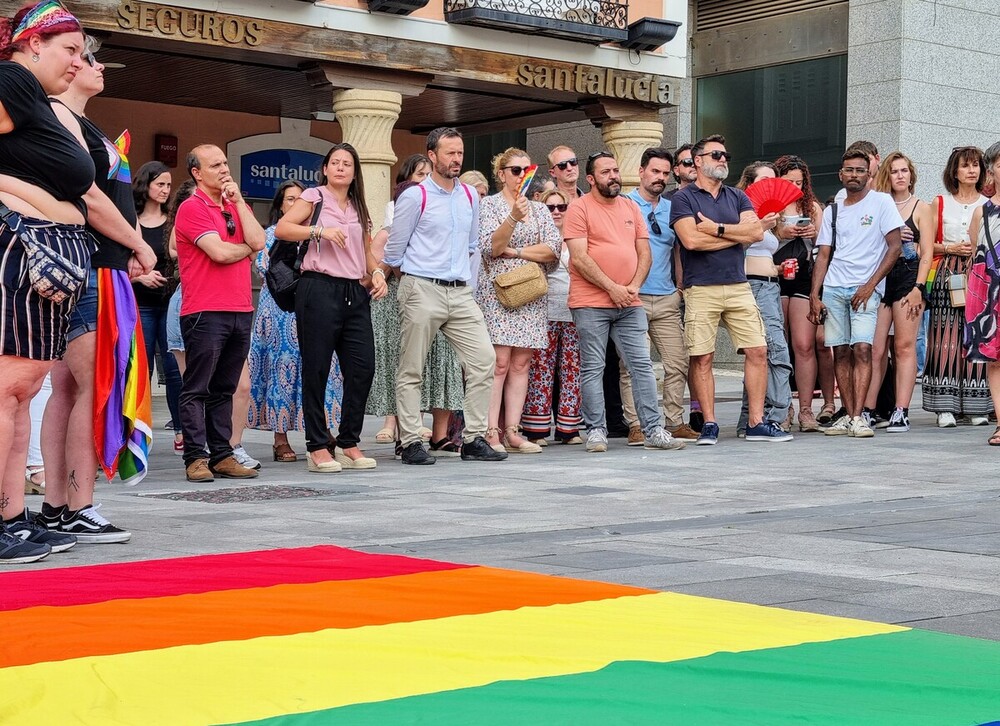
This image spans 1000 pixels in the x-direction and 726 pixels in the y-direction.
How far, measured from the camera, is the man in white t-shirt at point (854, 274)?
435 inches

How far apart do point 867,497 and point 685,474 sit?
1.31m

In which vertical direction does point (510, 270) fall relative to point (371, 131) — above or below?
below

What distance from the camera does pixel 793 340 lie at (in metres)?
11.6

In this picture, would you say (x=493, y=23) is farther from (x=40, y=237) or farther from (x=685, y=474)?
(x=40, y=237)

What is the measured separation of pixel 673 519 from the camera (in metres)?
6.86

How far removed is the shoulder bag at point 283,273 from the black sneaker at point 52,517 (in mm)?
3274

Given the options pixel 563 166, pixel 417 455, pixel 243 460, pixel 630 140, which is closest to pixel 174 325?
pixel 243 460

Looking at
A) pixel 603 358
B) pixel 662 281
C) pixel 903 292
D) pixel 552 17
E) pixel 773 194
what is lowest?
pixel 603 358

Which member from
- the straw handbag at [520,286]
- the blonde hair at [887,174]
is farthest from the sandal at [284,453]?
the blonde hair at [887,174]

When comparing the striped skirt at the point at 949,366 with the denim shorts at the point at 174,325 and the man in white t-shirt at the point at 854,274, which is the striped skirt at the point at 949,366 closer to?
the man in white t-shirt at the point at 854,274

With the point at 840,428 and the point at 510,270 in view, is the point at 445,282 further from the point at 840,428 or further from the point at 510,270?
the point at 840,428

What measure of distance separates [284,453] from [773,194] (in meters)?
3.83

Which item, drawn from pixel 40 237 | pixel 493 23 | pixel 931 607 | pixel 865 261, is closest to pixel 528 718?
pixel 931 607

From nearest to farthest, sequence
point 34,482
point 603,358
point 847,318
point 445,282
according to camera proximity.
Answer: point 34,482 → point 445,282 → point 603,358 → point 847,318
